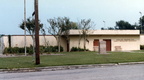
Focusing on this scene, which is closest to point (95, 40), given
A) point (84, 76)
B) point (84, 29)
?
point (84, 29)

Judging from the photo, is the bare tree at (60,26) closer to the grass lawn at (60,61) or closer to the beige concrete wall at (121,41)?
the beige concrete wall at (121,41)

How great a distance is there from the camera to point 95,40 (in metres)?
47.5

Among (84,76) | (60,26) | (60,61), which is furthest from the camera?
(60,26)

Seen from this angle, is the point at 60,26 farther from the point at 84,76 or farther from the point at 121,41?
the point at 84,76

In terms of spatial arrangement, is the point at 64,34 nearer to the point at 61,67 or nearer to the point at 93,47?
the point at 93,47

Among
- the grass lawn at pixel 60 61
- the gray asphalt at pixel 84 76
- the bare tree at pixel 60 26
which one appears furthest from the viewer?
the bare tree at pixel 60 26

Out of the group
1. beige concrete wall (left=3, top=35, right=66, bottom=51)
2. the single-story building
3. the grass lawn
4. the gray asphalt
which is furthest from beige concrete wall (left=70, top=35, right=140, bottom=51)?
the gray asphalt

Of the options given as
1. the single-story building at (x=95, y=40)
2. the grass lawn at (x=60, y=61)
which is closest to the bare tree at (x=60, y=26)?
the single-story building at (x=95, y=40)

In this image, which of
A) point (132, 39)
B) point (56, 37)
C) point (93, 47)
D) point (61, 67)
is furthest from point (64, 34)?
point (61, 67)

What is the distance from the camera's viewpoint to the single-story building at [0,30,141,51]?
46.3 m

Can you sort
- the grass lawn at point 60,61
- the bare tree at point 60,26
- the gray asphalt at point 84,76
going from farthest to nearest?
the bare tree at point 60,26
the grass lawn at point 60,61
the gray asphalt at point 84,76

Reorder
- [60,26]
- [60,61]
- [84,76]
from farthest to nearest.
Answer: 1. [60,26]
2. [60,61]
3. [84,76]

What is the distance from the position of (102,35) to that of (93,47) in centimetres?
263

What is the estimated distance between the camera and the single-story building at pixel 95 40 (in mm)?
46344
